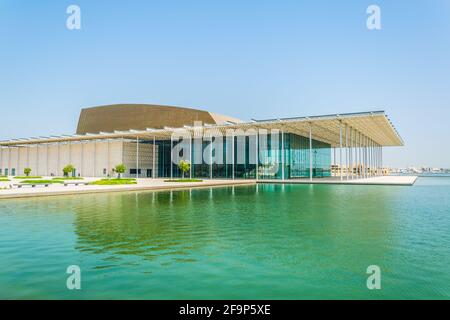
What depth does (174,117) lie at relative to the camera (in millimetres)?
56219

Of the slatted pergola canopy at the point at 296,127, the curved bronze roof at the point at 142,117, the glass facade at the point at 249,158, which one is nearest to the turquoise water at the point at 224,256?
the slatted pergola canopy at the point at 296,127

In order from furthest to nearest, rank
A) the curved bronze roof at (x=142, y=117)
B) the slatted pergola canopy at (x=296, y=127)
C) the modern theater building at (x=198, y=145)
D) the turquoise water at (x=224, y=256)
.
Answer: the curved bronze roof at (x=142, y=117)
the modern theater building at (x=198, y=145)
the slatted pergola canopy at (x=296, y=127)
the turquoise water at (x=224, y=256)

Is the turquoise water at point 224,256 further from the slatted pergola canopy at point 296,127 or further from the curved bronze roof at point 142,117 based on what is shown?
the curved bronze roof at point 142,117

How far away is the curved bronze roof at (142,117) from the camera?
56.2 meters

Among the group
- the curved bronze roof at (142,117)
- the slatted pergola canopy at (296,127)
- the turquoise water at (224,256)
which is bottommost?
the turquoise water at (224,256)

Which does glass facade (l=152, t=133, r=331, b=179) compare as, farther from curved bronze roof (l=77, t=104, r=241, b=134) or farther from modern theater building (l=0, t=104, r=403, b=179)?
curved bronze roof (l=77, t=104, r=241, b=134)

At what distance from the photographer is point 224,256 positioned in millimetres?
6410

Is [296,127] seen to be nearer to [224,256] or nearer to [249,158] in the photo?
[249,158]

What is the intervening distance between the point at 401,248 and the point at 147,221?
23.4 feet

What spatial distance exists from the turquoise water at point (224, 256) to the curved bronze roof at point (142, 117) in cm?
4543

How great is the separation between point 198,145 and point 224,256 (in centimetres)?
4199

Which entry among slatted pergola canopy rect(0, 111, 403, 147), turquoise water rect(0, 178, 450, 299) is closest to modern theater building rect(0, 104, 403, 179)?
slatted pergola canopy rect(0, 111, 403, 147)

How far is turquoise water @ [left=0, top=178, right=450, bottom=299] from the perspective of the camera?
15.4 feet

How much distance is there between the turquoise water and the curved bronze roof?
45.4 meters
